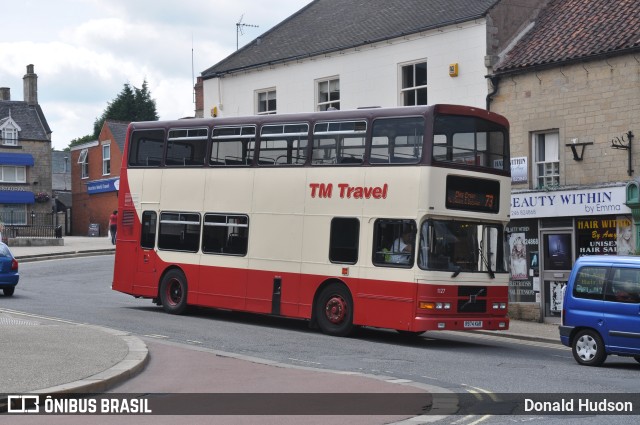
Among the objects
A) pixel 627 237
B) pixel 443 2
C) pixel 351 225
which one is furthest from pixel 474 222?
pixel 443 2

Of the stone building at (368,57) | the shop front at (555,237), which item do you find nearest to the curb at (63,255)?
the stone building at (368,57)

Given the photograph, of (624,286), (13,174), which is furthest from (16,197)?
(624,286)

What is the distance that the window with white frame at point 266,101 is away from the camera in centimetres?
3438

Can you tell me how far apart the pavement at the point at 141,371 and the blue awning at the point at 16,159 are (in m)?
59.3

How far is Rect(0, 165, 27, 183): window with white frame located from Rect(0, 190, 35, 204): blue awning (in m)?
0.98

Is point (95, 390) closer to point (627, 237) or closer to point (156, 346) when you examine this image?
point (156, 346)

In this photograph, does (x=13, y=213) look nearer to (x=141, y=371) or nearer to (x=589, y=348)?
(x=589, y=348)

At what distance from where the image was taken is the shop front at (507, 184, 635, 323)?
24.2 metres

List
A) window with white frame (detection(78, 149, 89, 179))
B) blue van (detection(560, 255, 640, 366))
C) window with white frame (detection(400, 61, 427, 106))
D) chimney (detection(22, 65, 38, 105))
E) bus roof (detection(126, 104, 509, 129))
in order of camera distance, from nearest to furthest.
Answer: blue van (detection(560, 255, 640, 366))
bus roof (detection(126, 104, 509, 129))
window with white frame (detection(400, 61, 427, 106))
window with white frame (detection(78, 149, 89, 179))
chimney (detection(22, 65, 38, 105))

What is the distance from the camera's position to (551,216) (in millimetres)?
25625

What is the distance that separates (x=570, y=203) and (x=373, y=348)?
29.0ft

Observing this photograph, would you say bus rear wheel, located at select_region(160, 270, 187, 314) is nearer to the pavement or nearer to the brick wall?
the pavement

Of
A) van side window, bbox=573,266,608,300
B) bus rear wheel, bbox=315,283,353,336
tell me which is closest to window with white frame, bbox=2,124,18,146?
bus rear wheel, bbox=315,283,353,336

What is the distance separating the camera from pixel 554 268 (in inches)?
1023
